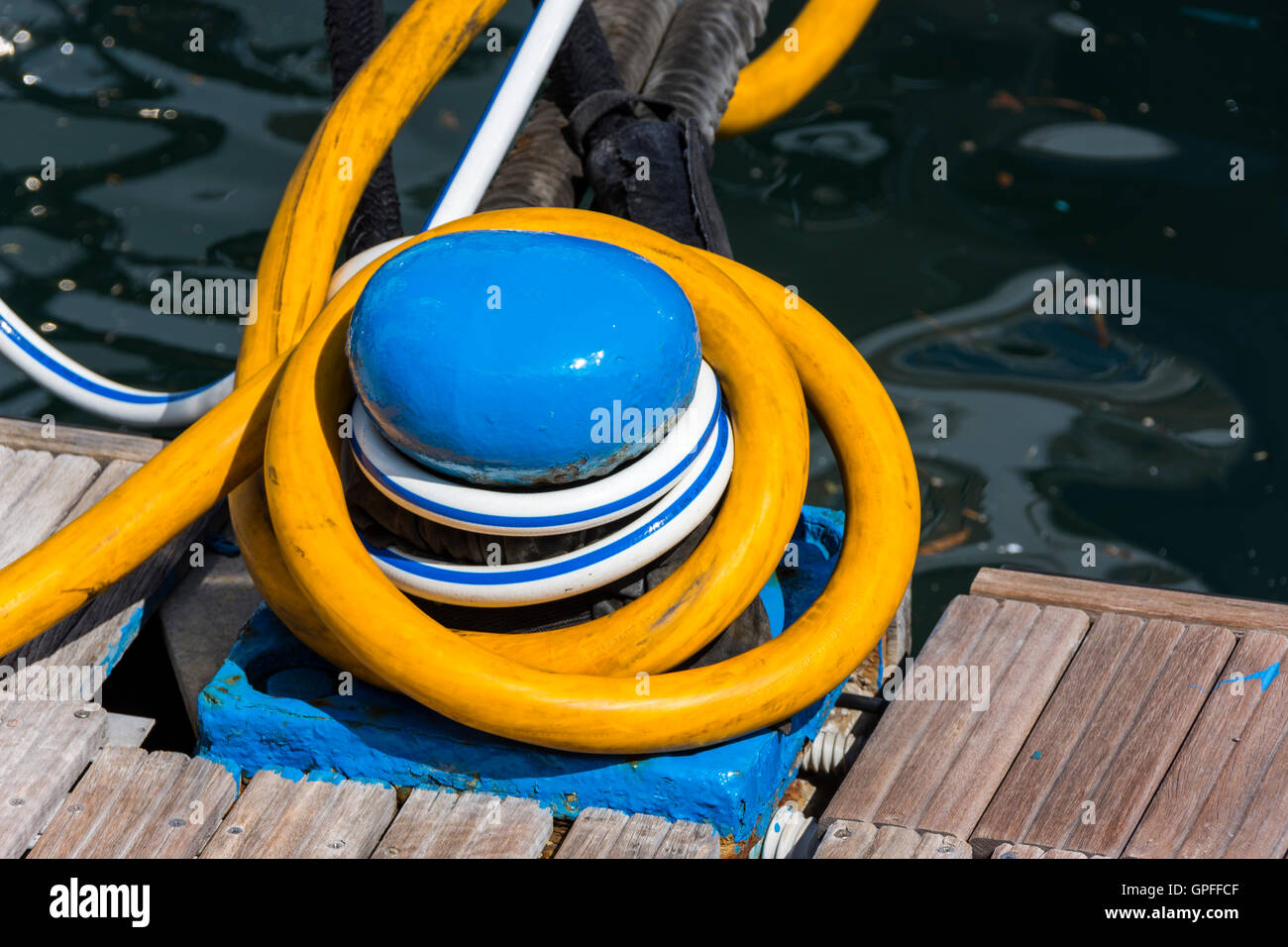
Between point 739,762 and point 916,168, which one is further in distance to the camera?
point 916,168

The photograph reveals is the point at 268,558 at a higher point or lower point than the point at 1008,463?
higher

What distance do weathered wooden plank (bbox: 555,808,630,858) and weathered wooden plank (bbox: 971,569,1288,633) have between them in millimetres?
778

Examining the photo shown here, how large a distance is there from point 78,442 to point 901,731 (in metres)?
1.53

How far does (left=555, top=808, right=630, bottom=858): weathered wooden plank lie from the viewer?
1868 millimetres

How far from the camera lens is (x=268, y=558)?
2035 mm

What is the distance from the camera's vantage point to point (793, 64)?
377 centimetres

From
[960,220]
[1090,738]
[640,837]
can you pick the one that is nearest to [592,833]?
[640,837]

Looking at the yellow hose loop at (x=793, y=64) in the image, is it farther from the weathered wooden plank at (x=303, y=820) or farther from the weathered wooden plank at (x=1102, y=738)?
the weathered wooden plank at (x=303, y=820)

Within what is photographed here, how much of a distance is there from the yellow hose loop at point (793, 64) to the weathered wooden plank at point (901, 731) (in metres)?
1.70

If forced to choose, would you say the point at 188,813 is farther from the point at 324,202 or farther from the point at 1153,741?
the point at 1153,741

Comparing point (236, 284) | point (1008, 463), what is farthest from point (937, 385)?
point (236, 284)

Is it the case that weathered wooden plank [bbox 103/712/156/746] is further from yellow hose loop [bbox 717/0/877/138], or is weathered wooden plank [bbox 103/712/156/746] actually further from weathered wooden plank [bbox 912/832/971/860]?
yellow hose loop [bbox 717/0/877/138]
